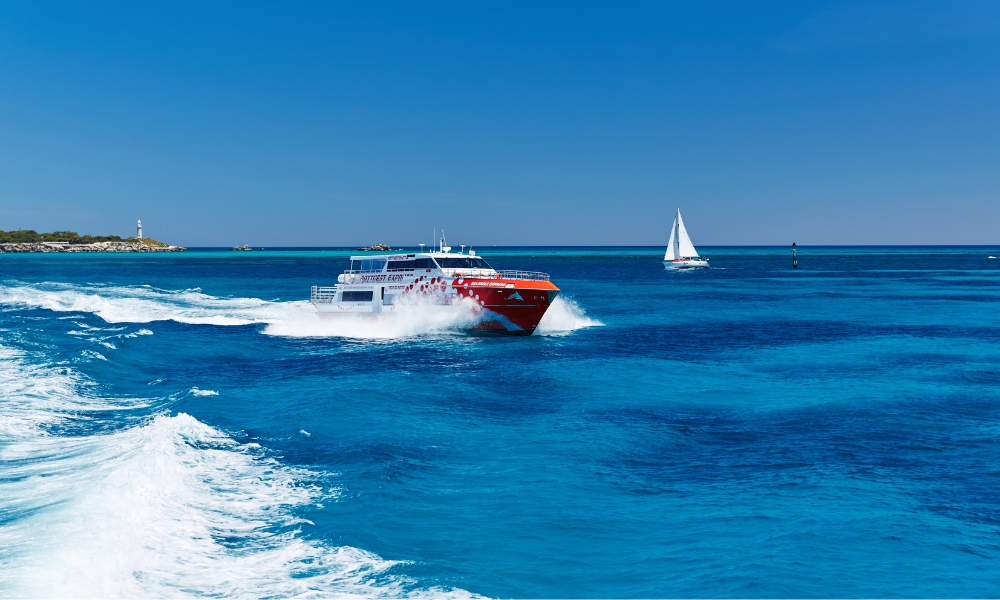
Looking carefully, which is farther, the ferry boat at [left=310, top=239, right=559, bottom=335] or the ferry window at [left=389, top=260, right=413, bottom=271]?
the ferry window at [left=389, top=260, right=413, bottom=271]

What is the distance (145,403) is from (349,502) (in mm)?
11464

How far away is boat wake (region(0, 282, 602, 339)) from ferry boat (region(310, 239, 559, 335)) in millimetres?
454

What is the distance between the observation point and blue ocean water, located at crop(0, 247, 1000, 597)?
10.9 metres

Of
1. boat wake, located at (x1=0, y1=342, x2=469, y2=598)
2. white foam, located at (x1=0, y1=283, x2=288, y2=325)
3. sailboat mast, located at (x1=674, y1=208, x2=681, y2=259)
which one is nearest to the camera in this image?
boat wake, located at (x1=0, y1=342, x2=469, y2=598)

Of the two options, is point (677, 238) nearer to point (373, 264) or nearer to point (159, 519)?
point (373, 264)

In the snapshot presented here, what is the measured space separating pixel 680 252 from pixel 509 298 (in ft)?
314

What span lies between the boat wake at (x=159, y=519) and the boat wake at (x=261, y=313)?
21.5m

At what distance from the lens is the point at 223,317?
4988 cm

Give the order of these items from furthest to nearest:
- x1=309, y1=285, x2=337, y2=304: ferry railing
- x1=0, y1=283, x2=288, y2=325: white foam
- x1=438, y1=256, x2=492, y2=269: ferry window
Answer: x1=0, y1=283, x2=288, y2=325: white foam, x1=309, y1=285, x2=337, y2=304: ferry railing, x1=438, y1=256, x2=492, y2=269: ferry window

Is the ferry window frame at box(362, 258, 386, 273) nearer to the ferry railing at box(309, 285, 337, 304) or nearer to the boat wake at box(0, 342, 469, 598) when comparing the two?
the ferry railing at box(309, 285, 337, 304)

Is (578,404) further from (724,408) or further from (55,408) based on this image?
(55,408)

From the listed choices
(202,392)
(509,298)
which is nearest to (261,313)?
(509,298)

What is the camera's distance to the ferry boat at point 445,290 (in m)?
39.1

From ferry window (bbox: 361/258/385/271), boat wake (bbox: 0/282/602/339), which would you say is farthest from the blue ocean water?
ferry window (bbox: 361/258/385/271)
